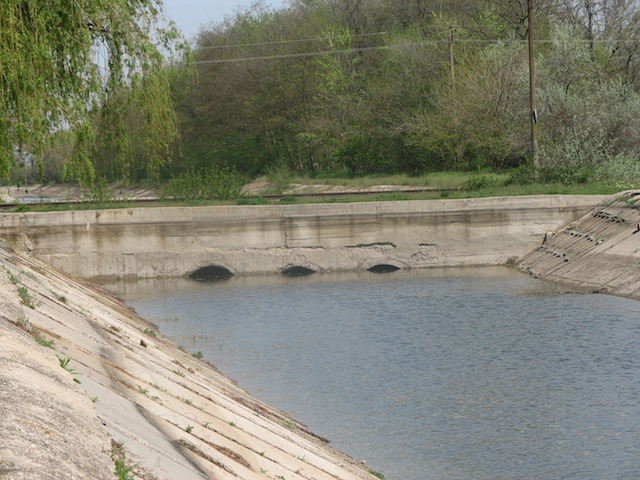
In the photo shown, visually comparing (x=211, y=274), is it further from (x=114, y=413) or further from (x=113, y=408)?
(x=114, y=413)

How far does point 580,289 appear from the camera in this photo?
91.8 feet

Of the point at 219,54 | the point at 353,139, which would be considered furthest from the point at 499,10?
the point at 219,54

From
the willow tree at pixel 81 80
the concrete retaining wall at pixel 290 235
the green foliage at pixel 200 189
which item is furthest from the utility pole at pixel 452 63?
the willow tree at pixel 81 80

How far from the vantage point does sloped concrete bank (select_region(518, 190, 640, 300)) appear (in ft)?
89.6

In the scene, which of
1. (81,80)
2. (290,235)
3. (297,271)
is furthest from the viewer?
(297,271)

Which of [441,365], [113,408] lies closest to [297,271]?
[441,365]

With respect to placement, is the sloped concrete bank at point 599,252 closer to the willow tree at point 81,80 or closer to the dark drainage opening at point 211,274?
the dark drainage opening at point 211,274

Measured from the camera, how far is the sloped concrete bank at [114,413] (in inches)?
210

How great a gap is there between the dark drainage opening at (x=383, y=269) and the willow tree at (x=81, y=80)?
17.3 meters

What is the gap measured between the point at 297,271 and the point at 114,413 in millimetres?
28617

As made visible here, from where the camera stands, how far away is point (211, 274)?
3666 centimetres

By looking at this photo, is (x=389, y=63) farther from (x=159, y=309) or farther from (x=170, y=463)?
(x=170, y=463)

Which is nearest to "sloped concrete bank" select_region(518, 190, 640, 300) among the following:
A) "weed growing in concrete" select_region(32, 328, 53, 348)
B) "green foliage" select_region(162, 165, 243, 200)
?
"green foliage" select_region(162, 165, 243, 200)

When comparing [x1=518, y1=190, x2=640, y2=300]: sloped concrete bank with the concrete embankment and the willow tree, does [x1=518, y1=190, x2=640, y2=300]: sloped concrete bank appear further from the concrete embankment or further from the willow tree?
the willow tree
